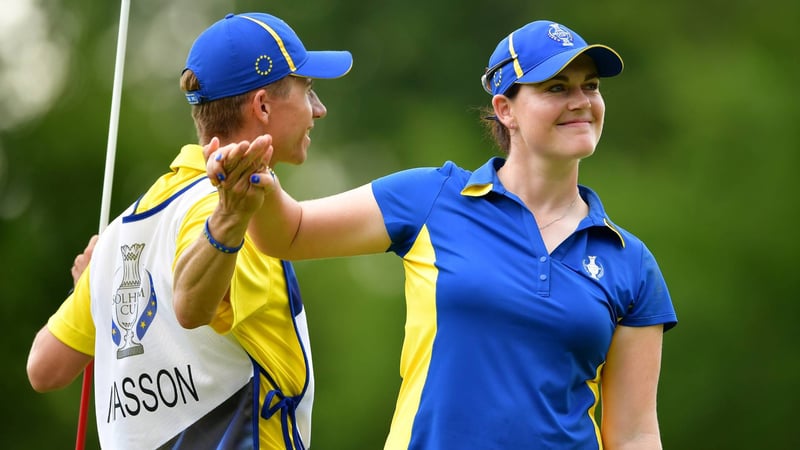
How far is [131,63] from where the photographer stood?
1234cm

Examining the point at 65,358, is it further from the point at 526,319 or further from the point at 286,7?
the point at 286,7

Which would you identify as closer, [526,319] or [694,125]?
[526,319]

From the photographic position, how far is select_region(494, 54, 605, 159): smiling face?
11.8 feet

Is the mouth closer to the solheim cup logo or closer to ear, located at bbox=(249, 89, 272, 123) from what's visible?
ear, located at bbox=(249, 89, 272, 123)

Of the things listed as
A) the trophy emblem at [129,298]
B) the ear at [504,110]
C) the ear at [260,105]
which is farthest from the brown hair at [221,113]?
the ear at [504,110]

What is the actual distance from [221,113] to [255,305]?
56 centimetres

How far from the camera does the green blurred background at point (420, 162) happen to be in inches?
461

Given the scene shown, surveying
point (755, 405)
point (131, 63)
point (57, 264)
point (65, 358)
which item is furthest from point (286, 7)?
point (65, 358)

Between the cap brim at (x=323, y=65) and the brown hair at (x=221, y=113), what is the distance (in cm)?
10

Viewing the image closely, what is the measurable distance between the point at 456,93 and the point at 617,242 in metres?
9.21

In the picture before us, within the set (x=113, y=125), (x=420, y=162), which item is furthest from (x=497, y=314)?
(x=420, y=162)

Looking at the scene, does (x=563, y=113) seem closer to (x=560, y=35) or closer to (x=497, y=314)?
(x=560, y=35)

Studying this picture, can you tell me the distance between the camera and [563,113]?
3600mm

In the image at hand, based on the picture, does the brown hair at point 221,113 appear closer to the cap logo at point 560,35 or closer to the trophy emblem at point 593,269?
the cap logo at point 560,35
